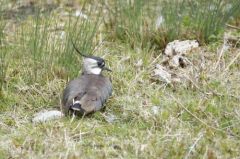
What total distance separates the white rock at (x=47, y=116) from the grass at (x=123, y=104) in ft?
0.18

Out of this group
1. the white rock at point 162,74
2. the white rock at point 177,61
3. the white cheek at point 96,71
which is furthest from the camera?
the white rock at point 177,61

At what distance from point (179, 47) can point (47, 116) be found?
143 centimetres

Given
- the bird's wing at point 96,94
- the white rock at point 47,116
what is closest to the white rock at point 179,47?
the bird's wing at point 96,94

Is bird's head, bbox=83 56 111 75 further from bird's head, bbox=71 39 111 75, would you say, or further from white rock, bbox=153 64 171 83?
white rock, bbox=153 64 171 83

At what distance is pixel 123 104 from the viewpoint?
3881mm

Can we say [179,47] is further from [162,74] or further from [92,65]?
[92,65]

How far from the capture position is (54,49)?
4254 mm

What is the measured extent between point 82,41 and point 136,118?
2.93ft

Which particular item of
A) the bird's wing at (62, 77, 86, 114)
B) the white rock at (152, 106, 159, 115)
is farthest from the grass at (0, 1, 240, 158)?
the bird's wing at (62, 77, 86, 114)

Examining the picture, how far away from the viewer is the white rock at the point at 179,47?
15.2 feet

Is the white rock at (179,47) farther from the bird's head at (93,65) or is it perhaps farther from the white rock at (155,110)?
the white rock at (155,110)

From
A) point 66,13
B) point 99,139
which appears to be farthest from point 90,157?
point 66,13

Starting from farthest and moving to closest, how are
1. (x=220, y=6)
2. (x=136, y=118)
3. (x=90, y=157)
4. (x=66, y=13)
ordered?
(x=66, y=13)
(x=220, y=6)
(x=136, y=118)
(x=90, y=157)

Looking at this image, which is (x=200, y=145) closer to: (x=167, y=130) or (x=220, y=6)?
(x=167, y=130)
